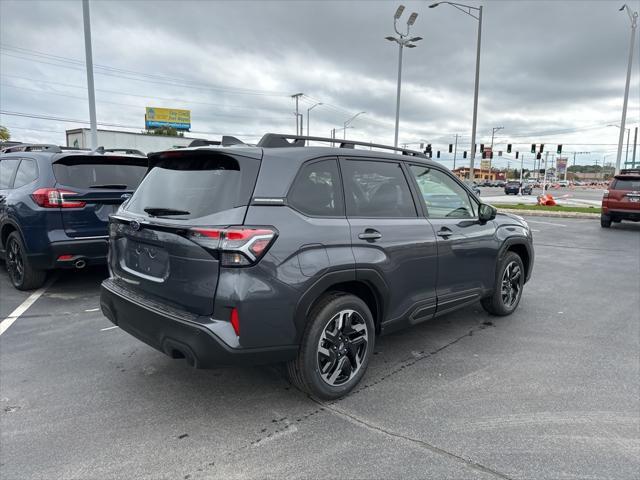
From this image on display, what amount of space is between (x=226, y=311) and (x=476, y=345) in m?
2.71

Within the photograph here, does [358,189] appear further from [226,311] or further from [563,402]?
[563,402]

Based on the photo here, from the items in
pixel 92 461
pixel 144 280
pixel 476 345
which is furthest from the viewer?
pixel 476 345

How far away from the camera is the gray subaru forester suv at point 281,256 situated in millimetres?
2703

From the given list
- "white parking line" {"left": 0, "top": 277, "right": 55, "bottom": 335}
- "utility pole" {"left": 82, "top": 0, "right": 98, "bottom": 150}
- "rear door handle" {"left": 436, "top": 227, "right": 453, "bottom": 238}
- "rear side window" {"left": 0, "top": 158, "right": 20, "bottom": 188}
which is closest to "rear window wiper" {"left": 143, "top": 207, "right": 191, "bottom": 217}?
"rear door handle" {"left": 436, "top": 227, "right": 453, "bottom": 238}

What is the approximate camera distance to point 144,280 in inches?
123

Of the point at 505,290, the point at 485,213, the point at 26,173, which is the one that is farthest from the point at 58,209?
the point at 505,290

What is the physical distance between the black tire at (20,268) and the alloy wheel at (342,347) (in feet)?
14.3

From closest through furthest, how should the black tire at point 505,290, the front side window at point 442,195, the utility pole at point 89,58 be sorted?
the front side window at point 442,195
the black tire at point 505,290
the utility pole at point 89,58

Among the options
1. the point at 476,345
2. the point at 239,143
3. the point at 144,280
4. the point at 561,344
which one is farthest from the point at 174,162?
the point at 561,344

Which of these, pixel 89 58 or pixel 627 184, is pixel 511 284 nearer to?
pixel 627 184

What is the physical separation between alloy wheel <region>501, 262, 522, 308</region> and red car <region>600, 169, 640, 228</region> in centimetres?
1033

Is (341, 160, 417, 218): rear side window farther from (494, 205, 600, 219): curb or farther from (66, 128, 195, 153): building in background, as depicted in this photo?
(66, 128, 195, 153): building in background

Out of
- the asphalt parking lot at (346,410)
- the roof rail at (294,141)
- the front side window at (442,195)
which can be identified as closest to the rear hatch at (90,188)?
the asphalt parking lot at (346,410)

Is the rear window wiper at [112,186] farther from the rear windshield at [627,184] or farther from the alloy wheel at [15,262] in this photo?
the rear windshield at [627,184]
